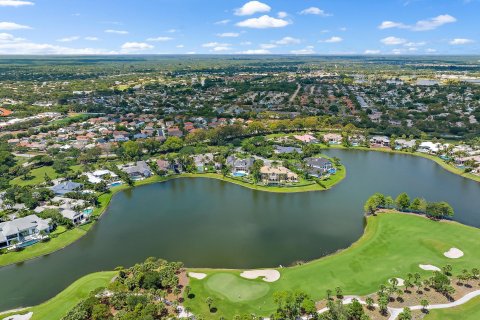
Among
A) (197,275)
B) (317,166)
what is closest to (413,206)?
(317,166)

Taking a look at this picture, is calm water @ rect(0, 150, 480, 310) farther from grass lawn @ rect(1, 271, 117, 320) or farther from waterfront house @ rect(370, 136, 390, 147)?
waterfront house @ rect(370, 136, 390, 147)

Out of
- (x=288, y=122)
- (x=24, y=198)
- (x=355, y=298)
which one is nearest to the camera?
(x=355, y=298)

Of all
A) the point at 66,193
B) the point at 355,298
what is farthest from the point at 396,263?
the point at 66,193

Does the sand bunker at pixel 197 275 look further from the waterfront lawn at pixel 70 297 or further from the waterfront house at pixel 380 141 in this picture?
the waterfront house at pixel 380 141

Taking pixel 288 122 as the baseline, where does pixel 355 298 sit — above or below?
below

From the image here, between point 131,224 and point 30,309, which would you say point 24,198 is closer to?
point 131,224

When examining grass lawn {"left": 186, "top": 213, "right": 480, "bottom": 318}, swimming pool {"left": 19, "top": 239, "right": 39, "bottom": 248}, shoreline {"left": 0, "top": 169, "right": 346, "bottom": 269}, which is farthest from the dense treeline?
swimming pool {"left": 19, "top": 239, "right": 39, "bottom": 248}

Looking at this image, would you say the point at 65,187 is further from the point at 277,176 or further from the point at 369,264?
the point at 369,264
